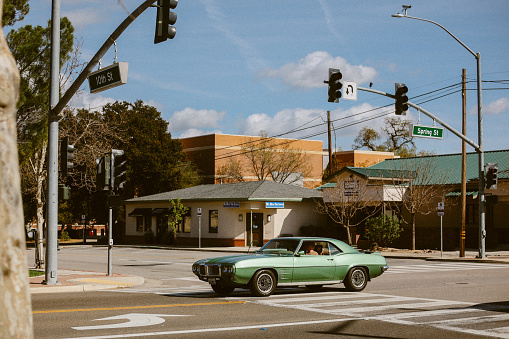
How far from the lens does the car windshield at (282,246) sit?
49.2 feet

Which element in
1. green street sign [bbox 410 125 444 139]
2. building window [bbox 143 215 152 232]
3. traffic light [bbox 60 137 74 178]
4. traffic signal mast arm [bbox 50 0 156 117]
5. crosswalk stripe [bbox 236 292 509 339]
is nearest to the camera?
crosswalk stripe [bbox 236 292 509 339]

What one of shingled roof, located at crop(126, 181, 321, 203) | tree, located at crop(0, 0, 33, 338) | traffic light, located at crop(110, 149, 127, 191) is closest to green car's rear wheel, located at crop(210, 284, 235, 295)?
traffic light, located at crop(110, 149, 127, 191)

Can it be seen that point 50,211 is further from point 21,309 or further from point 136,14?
point 21,309

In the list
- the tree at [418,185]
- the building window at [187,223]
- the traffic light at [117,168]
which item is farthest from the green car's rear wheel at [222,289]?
the building window at [187,223]

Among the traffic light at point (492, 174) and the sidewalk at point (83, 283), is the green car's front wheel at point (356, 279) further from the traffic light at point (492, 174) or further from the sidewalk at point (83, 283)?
the traffic light at point (492, 174)

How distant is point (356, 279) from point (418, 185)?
25.4 m

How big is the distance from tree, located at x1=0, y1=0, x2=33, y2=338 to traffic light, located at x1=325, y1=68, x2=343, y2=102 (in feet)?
55.8

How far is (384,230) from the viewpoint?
38.3 m

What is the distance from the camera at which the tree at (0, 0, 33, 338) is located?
3367mm

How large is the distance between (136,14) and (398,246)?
105 feet

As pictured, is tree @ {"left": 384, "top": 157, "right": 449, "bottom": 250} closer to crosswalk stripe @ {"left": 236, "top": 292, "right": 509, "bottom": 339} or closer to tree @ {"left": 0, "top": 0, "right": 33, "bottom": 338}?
crosswalk stripe @ {"left": 236, "top": 292, "right": 509, "bottom": 339}

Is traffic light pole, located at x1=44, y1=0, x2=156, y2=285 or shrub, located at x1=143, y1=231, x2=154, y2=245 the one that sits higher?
traffic light pole, located at x1=44, y1=0, x2=156, y2=285

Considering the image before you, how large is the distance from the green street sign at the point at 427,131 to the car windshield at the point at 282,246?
10.3 meters

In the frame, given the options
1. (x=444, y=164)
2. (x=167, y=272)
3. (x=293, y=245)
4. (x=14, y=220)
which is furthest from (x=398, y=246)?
(x=14, y=220)
